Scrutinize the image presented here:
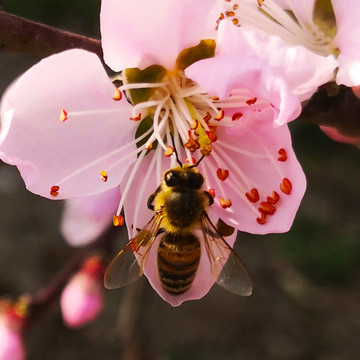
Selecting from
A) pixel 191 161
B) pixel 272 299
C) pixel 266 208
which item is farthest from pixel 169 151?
pixel 272 299

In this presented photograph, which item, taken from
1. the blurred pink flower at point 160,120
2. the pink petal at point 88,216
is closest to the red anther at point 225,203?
the blurred pink flower at point 160,120

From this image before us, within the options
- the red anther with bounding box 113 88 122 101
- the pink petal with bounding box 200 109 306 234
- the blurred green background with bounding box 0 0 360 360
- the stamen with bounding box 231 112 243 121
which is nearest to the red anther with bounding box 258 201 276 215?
the pink petal with bounding box 200 109 306 234

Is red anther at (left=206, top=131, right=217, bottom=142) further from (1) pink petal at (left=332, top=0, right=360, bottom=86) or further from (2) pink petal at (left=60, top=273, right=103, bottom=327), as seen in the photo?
(2) pink petal at (left=60, top=273, right=103, bottom=327)

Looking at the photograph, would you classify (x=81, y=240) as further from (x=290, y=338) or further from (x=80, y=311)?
(x=290, y=338)

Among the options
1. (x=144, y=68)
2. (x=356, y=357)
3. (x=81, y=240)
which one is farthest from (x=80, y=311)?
(x=356, y=357)

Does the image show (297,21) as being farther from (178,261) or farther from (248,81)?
(178,261)

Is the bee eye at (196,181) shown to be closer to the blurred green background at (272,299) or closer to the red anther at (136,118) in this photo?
the red anther at (136,118)
